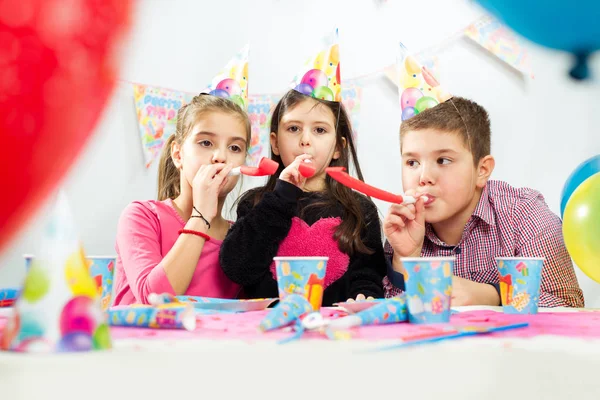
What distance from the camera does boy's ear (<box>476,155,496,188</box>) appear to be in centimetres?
152

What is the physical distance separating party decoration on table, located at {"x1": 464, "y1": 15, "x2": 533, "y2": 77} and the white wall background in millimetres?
43

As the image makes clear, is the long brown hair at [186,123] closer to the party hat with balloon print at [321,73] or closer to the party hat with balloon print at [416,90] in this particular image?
the party hat with balloon print at [321,73]

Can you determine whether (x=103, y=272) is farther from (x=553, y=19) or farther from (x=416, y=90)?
(x=553, y=19)

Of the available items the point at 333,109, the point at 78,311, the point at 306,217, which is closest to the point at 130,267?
the point at 306,217

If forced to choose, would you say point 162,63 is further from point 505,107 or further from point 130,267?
point 505,107

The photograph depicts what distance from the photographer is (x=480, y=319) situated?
31.0 inches

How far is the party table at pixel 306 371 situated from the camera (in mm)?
439

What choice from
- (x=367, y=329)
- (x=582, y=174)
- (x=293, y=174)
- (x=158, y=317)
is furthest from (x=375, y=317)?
(x=582, y=174)

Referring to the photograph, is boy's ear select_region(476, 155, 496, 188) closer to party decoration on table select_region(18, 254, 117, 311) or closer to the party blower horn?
the party blower horn

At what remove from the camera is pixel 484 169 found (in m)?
1.53

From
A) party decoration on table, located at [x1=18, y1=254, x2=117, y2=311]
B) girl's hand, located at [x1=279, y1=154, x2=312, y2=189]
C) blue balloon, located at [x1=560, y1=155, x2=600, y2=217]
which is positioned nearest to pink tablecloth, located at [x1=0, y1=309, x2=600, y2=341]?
party decoration on table, located at [x1=18, y1=254, x2=117, y2=311]

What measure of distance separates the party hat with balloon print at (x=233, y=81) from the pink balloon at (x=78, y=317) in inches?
43.5

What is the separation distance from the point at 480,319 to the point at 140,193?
1.61 meters

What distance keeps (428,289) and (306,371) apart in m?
0.32
